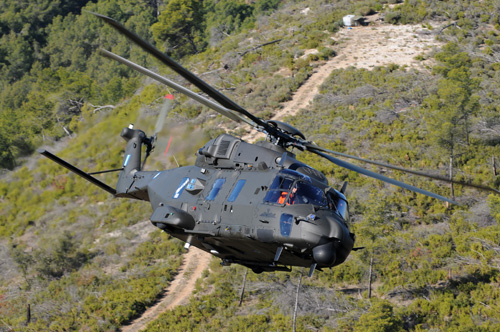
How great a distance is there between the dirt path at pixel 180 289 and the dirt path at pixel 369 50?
14.3 metres

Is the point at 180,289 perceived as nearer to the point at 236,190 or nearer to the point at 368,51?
the point at 236,190

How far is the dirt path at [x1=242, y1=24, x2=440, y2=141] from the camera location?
43156mm

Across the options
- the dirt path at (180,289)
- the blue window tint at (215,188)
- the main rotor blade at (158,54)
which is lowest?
the dirt path at (180,289)

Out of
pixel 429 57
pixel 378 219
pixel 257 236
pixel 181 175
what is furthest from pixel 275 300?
pixel 429 57

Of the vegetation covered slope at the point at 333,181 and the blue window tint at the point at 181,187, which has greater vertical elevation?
the blue window tint at the point at 181,187

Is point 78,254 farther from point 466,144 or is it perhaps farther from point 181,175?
point 466,144

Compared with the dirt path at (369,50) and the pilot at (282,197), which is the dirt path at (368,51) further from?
the pilot at (282,197)

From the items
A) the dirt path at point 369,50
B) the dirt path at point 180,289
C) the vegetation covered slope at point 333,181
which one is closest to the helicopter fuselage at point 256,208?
the vegetation covered slope at point 333,181

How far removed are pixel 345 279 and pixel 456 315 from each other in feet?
17.3

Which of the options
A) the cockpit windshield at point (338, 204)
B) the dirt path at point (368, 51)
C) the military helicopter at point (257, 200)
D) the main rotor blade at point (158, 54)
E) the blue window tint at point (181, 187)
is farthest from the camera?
the dirt path at point (368, 51)

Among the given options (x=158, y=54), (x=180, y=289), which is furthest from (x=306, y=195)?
(x=180, y=289)

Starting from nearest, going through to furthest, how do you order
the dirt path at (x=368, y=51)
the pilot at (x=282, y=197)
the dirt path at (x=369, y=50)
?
1. the pilot at (x=282, y=197)
2. the dirt path at (x=368, y=51)
3. the dirt path at (x=369, y=50)

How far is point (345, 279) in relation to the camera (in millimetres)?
26109

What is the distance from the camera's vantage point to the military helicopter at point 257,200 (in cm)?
1323
